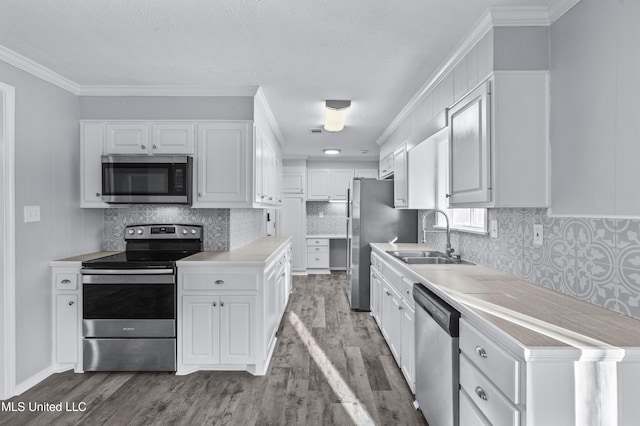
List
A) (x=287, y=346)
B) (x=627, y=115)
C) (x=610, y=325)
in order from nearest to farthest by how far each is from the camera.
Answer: (x=610, y=325), (x=627, y=115), (x=287, y=346)

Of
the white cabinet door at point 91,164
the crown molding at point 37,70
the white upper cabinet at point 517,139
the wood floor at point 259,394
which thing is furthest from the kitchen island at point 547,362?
the crown molding at point 37,70

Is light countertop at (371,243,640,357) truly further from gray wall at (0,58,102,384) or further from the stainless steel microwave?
gray wall at (0,58,102,384)

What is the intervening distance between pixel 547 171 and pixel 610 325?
899mm

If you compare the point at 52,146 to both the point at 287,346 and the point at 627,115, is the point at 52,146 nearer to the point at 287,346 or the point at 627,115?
the point at 287,346

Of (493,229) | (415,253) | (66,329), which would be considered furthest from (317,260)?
(493,229)

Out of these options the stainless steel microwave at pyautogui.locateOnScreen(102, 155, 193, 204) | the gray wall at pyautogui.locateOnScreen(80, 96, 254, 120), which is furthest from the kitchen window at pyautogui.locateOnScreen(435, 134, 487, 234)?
the stainless steel microwave at pyautogui.locateOnScreen(102, 155, 193, 204)

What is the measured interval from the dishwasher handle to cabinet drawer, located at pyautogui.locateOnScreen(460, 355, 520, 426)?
0.44 ft

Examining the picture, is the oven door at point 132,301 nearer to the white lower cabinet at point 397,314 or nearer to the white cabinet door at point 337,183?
the white lower cabinet at point 397,314

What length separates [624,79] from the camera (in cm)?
150

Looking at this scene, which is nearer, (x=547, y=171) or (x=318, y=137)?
(x=547, y=171)

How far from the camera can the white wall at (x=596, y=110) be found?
1.48 metres

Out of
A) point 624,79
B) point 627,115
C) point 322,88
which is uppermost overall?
point 322,88

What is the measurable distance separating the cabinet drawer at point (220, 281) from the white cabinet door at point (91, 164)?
1162mm

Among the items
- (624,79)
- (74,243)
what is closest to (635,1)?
(624,79)
